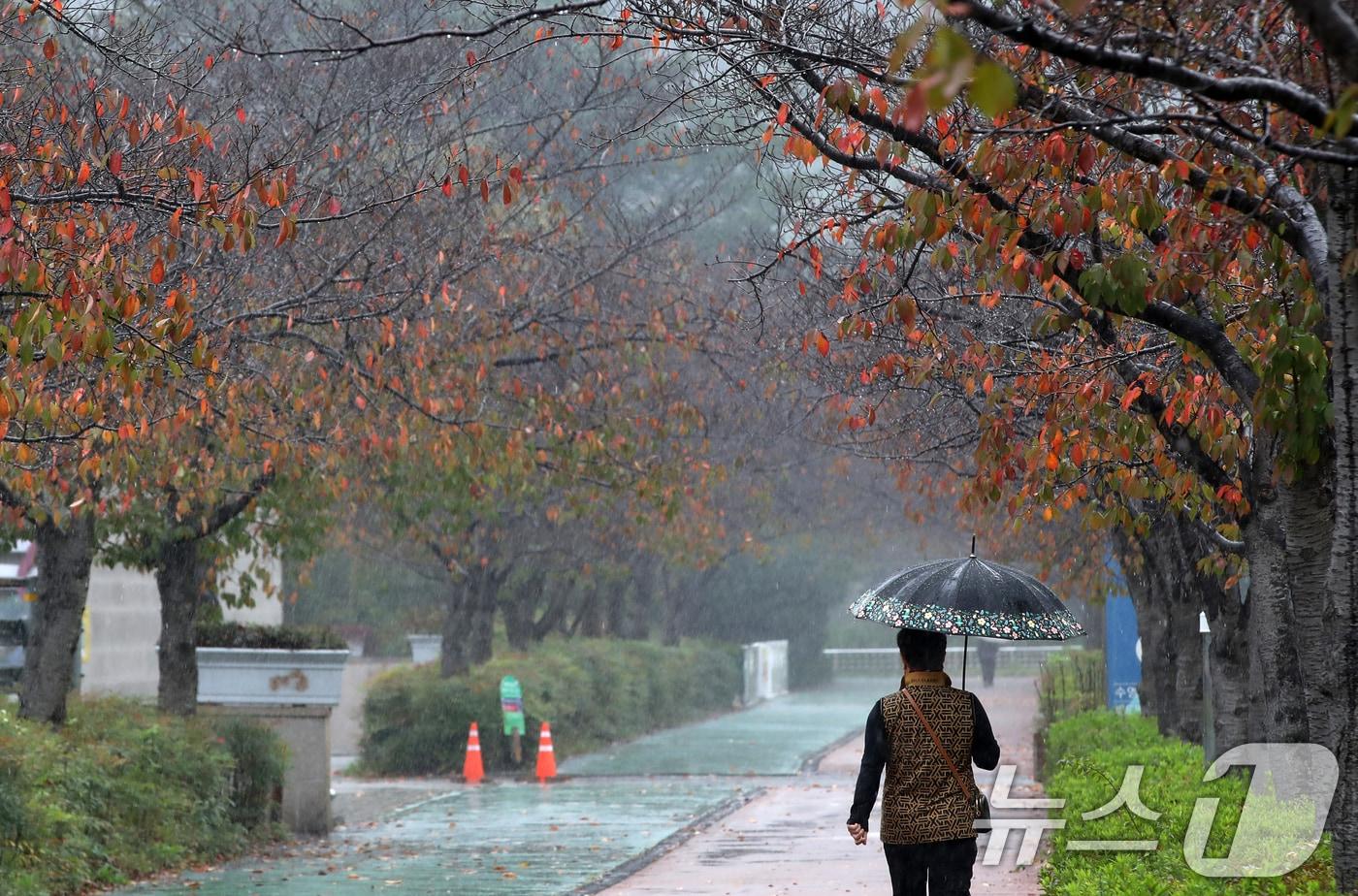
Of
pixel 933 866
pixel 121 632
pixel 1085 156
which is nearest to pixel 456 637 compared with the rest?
pixel 121 632

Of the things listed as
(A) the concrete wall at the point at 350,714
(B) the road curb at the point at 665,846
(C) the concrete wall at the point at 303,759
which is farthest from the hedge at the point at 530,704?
(C) the concrete wall at the point at 303,759

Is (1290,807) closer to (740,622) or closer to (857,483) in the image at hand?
(857,483)

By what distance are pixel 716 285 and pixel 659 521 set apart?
398 cm

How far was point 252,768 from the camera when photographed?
16.7 metres

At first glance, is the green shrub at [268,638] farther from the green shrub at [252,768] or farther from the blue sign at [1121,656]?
the blue sign at [1121,656]

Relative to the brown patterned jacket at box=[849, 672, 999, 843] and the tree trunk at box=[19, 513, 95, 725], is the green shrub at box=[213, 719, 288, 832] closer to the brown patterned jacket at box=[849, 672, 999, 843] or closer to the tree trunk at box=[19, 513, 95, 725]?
the tree trunk at box=[19, 513, 95, 725]

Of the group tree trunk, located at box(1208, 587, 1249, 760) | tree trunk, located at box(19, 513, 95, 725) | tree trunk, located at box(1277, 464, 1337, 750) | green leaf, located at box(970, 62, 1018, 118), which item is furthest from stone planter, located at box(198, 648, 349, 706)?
green leaf, located at box(970, 62, 1018, 118)

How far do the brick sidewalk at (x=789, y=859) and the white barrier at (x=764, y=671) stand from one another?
2205cm

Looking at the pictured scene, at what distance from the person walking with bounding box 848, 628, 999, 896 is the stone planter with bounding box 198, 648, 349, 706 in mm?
10862

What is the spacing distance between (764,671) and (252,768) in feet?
102

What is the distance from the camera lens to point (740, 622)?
4816 cm

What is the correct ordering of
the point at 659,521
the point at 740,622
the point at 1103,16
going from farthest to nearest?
the point at 740,622
the point at 659,521
the point at 1103,16

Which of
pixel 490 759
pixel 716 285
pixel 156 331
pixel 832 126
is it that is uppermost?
pixel 716 285

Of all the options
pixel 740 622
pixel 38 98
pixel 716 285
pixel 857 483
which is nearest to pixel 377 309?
pixel 38 98
